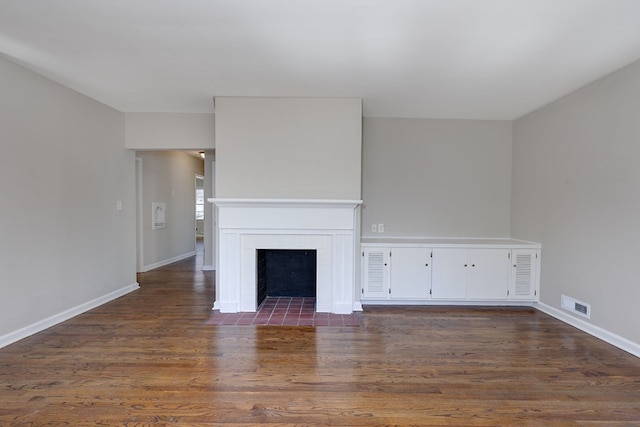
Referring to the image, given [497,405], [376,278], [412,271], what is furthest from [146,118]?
[497,405]

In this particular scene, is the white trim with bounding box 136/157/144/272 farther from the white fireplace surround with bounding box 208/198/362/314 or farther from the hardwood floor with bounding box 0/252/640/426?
the white fireplace surround with bounding box 208/198/362/314

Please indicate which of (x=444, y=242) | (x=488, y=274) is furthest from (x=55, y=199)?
(x=488, y=274)

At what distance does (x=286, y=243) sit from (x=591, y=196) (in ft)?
10.4

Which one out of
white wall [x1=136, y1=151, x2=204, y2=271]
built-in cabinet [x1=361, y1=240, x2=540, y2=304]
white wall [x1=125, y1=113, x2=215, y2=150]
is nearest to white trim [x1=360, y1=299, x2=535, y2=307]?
built-in cabinet [x1=361, y1=240, x2=540, y2=304]

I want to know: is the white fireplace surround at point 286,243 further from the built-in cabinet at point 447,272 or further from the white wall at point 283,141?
the built-in cabinet at point 447,272

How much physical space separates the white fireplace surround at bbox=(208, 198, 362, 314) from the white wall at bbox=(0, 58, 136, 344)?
1586 millimetres

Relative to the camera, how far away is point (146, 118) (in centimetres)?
421

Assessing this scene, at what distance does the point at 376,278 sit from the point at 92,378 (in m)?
2.88

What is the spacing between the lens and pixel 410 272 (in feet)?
12.7

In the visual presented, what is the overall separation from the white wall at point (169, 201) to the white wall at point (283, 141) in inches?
119

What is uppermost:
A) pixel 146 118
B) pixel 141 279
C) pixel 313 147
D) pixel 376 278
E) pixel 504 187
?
pixel 146 118

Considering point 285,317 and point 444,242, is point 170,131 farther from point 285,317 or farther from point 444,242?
point 444,242

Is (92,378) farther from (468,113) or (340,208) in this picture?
(468,113)

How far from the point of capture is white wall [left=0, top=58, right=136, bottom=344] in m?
2.75
